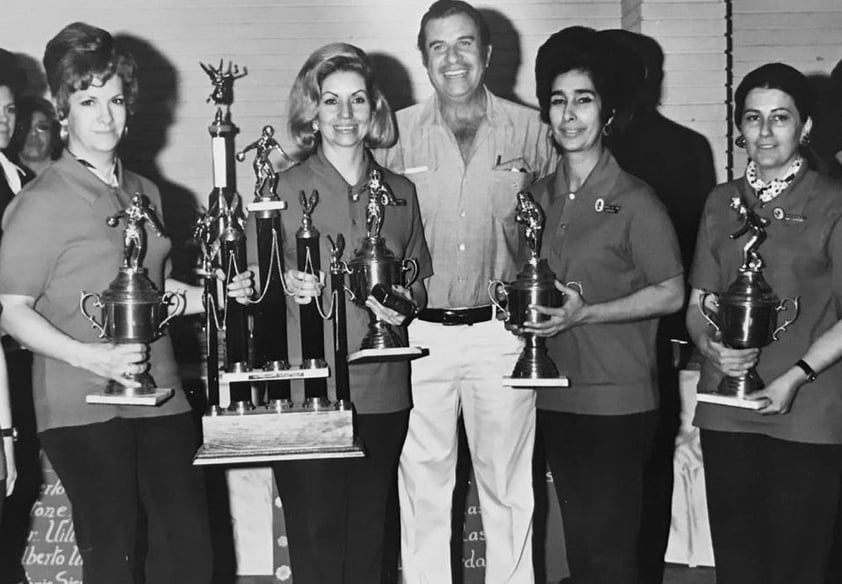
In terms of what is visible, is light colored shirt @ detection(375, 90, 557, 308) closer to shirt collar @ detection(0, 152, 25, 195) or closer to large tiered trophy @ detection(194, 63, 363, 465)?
large tiered trophy @ detection(194, 63, 363, 465)

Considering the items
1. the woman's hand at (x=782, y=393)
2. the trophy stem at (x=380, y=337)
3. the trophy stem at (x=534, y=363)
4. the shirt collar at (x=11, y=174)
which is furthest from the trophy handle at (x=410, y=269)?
the shirt collar at (x=11, y=174)

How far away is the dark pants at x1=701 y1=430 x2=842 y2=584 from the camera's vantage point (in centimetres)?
252

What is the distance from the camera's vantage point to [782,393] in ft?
Result: 8.23

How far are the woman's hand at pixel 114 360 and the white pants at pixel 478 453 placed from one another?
0.96m

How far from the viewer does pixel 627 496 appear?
2764 millimetres

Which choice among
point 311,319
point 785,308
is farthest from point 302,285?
point 785,308

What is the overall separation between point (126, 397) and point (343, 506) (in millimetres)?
693

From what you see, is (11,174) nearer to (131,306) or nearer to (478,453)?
(131,306)

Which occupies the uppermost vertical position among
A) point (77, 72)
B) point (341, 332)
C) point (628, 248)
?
point (77, 72)

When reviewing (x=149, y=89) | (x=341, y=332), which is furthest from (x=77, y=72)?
(x=149, y=89)

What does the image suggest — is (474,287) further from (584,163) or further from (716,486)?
(716,486)

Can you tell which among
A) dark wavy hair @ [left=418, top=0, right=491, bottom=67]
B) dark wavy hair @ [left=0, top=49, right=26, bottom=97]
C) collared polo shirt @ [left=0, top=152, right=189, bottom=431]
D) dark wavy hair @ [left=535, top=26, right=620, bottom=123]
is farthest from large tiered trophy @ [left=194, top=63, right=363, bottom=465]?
dark wavy hair @ [left=0, top=49, right=26, bottom=97]

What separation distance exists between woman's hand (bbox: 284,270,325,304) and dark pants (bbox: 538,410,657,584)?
83 centimetres

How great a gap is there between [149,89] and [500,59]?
186cm
